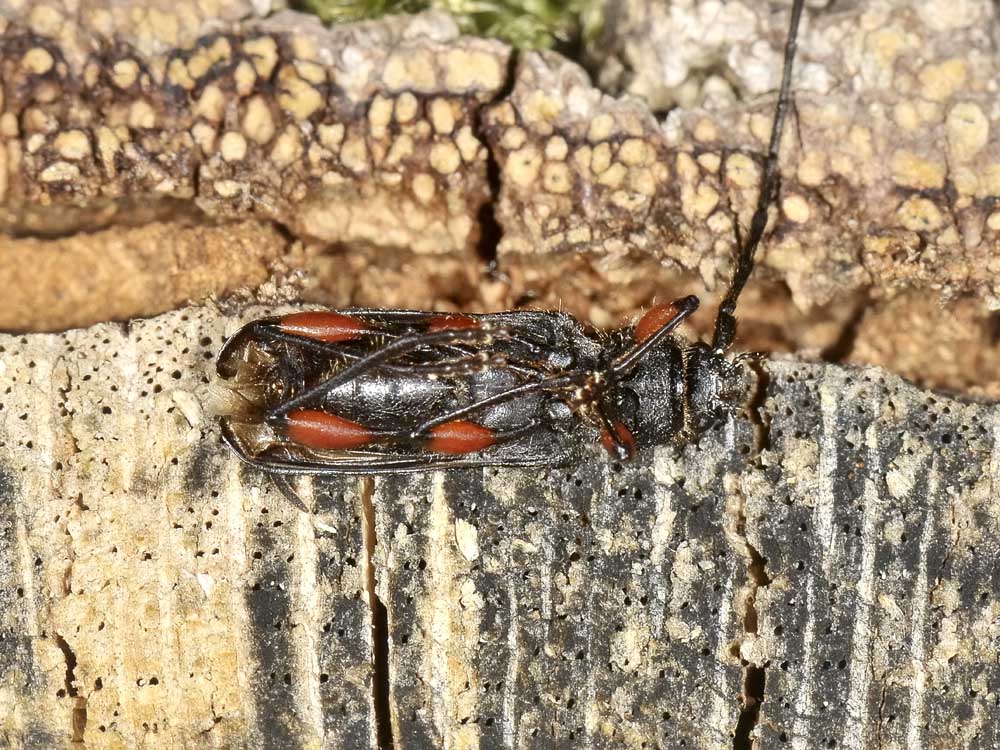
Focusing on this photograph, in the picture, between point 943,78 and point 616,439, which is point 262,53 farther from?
point 943,78

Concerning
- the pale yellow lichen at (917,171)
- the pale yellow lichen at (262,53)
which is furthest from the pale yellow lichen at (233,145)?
the pale yellow lichen at (917,171)

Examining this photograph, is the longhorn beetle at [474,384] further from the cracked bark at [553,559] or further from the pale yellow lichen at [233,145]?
the pale yellow lichen at [233,145]

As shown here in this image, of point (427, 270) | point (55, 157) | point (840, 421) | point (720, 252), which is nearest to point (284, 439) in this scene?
point (427, 270)

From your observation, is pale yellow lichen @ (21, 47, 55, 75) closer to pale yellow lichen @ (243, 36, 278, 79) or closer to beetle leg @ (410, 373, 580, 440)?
pale yellow lichen @ (243, 36, 278, 79)

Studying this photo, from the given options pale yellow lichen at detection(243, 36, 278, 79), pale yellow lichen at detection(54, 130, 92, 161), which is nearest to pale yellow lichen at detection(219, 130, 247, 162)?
pale yellow lichen at detection(243, 36, 278, 79)

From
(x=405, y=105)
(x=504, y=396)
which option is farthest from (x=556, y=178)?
(x=504, y=396)

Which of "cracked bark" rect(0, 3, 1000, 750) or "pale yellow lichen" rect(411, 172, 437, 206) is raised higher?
"pale yellow lichen" rect(411, 172, 437, 206)
